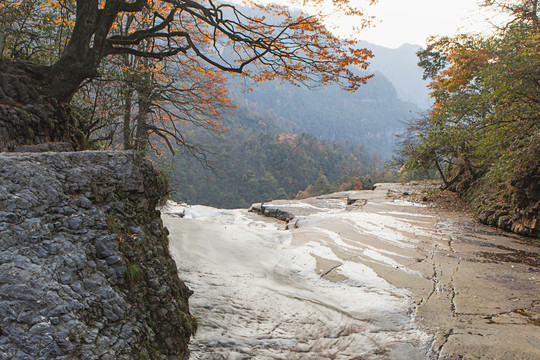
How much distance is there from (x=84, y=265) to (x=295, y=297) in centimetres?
283

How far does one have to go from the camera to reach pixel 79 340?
5.34ft

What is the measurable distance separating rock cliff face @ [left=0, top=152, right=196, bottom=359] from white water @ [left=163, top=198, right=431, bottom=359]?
0.67 m

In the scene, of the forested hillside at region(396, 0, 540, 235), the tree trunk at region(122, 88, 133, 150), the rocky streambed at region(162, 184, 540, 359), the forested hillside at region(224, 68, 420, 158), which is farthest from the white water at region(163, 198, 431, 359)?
the forested hillside at region(224, 68, 420, 158)

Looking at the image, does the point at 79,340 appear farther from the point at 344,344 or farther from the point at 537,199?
the point at 537,199

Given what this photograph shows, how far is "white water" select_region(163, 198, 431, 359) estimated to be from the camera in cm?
296

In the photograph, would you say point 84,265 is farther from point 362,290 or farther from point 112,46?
point 112,46

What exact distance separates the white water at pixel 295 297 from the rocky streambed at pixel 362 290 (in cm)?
1

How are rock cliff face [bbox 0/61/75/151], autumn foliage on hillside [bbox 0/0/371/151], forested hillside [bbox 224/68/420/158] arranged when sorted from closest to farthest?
rock cliff face [bbox 0/61/75/151]
autumn foliage on hillside [bbox 0/0/371/151]
forested hillside [bbox 224/68/420/158]

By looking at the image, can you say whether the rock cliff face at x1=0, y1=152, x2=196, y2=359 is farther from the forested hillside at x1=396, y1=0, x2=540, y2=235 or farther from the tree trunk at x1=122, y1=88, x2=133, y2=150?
the forested hillside at x1=396, y1=0, x2=540, y2=235

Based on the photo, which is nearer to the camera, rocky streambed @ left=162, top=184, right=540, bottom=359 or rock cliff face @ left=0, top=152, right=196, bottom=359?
rock cliff face @ left=0, top=152, right=196, bottom=359

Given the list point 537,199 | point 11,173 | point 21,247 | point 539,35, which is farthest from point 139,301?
point 539,35

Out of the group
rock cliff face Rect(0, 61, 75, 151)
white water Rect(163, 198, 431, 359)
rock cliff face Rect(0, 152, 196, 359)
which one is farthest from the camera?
rock cliff face Rect(0, 61, 75, 151)

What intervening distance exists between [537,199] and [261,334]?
6.42 metres

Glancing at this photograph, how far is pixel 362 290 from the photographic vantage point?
4.31m
